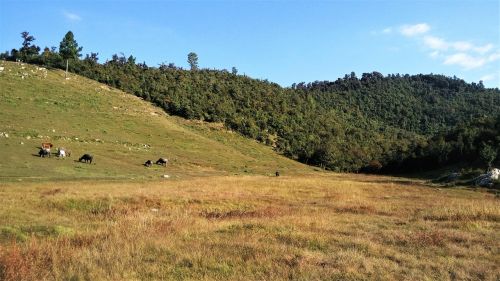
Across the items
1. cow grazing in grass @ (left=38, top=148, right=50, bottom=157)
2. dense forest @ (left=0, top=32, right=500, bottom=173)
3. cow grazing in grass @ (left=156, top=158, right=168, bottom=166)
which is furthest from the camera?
dense forest @ (left=0, top=32, right=500, bottom=173)

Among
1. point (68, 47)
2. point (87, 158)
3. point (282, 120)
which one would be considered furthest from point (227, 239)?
point (282, 120)

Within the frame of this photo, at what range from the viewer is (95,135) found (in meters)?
72.4

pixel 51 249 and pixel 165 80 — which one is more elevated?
pixel 165 80

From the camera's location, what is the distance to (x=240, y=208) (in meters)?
Answer: 23.8

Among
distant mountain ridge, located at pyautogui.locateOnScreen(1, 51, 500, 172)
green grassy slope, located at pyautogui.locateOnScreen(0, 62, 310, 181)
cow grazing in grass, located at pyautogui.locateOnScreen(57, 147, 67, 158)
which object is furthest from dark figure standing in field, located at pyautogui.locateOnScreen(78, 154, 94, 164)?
distant mountain ridge, located at pyautogui.locateOnScreen(1, 51, 500, 172)

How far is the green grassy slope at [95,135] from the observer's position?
47156 mm

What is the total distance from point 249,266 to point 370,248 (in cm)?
378

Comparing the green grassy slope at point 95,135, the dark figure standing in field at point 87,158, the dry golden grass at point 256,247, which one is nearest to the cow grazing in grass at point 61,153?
the green grassy slope at point 95,135

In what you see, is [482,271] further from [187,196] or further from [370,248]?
[187,196]

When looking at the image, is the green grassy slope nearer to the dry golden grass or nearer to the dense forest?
the dense forest

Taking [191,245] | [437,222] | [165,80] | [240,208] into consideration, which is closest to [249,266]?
[191,245]

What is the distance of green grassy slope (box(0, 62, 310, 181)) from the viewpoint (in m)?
47.2

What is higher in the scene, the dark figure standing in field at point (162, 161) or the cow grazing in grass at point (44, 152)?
the cow grazing in grass at point (44, 152)

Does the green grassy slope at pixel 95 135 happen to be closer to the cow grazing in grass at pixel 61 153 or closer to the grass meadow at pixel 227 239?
the cow grazing in grass at pixel 61 153
